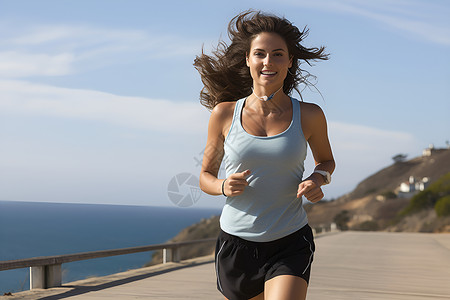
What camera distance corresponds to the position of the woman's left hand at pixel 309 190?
324 centimetres

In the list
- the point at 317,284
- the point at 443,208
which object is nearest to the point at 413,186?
the point at 443,208

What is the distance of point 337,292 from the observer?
9.59 metres

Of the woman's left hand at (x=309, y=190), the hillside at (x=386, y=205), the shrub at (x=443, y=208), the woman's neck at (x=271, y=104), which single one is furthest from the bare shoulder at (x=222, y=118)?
the shrub at (x=443, y=208)

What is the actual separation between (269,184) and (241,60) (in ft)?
3.14

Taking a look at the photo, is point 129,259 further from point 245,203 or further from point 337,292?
point 245,203

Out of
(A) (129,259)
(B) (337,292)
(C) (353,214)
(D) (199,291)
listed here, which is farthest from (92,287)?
(C) (353,214)

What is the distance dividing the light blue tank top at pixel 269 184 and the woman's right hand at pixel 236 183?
6.1 inches

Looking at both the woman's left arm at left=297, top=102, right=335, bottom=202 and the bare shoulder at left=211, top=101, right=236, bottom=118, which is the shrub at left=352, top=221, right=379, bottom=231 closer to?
the woman's left arm at left=297, top=102, right=335, bottom=202

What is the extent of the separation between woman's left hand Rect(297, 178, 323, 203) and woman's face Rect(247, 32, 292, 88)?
0.64 metres

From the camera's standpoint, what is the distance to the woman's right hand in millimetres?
3227

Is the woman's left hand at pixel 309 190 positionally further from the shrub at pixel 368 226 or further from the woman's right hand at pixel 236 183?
the shrub at pixel 368 226

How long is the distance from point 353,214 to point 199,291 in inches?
3436

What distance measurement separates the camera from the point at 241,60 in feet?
13.2

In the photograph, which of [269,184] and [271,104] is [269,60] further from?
[269,184]
